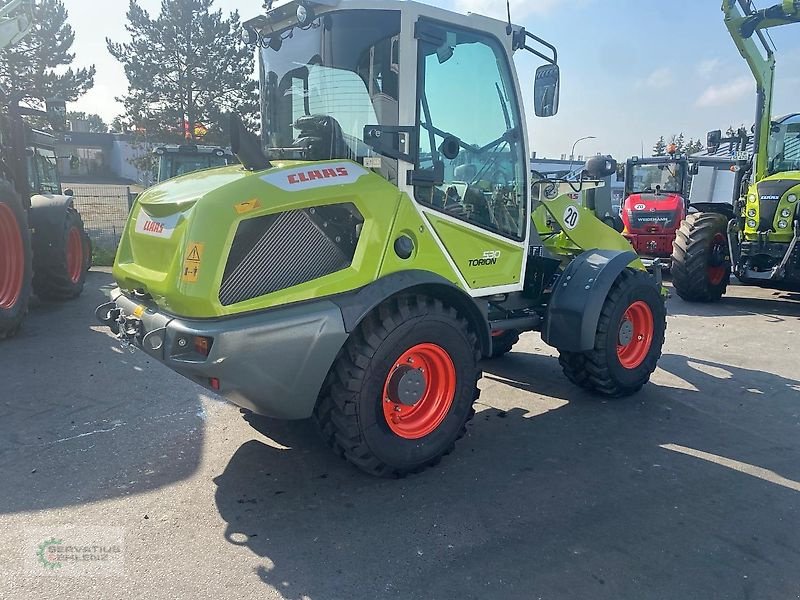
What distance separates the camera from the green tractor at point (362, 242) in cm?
314

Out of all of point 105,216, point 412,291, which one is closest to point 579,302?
point 412,291

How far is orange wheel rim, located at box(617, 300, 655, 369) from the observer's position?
5141 mm

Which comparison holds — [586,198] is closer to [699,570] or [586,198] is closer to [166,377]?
[699,570]

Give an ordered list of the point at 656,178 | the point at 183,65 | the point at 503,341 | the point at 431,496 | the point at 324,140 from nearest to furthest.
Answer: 1. the point at 431,496
2. the point at 324,140
3. the point at 503,341
4. the point at 656,178
5. the point at 183,65

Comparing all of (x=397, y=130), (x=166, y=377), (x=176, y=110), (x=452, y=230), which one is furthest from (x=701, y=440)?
(x=176, y=110)

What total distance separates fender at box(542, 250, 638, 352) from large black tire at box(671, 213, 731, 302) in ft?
16.3

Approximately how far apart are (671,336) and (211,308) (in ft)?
18.9

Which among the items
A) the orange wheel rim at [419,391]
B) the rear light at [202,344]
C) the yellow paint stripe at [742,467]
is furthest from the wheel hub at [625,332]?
the rear light at [202,344]

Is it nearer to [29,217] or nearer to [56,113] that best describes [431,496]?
[29,217]

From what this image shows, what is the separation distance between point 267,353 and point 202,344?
0.31m

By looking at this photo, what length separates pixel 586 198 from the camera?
5816 mm

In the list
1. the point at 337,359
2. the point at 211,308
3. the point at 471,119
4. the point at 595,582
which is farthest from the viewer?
the point at 471,119

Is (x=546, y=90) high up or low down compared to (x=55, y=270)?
up

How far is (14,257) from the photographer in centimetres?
702
